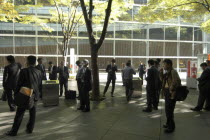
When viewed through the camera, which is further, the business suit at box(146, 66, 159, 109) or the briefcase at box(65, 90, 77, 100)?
the briefcase at box(65, 90, 77, 100)

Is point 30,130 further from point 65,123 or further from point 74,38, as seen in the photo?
point 74,38

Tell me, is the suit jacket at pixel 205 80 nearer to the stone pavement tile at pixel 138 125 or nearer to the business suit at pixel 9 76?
the stone pavement tile at pixel 138 125

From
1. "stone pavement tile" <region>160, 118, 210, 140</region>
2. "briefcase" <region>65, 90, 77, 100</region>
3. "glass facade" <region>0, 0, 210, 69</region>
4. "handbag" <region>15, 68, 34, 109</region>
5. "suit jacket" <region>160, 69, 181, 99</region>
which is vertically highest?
"glass facade" <region>0, 0, 210, 69</region>

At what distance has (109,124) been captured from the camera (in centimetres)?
Result: 551

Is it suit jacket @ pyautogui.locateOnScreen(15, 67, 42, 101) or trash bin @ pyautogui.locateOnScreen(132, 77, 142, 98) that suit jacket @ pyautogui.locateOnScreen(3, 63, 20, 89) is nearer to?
suit jacket @ pyautogui.locateOnScreen(15, 67, 42, 101)

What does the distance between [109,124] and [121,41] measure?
19735 mm

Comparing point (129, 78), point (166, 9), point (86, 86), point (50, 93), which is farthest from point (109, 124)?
point (166, 9)

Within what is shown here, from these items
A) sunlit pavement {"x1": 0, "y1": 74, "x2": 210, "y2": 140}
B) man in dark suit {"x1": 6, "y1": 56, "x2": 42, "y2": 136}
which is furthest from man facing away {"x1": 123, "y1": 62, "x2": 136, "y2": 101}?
man in dark suit {"x1": 6, "y1": 56, "x2": 42, "y2": 136}

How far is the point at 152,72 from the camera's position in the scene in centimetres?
692

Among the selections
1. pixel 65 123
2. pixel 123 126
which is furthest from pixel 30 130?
pixel 123 126

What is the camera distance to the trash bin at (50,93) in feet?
25.0

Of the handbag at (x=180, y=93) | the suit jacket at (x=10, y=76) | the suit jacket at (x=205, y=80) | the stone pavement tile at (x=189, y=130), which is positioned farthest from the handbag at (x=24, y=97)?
the suit jacket at (x=205, y=80)

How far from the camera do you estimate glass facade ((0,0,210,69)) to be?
2123 cm

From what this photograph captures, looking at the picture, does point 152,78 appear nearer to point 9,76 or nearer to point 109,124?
point 109,124
